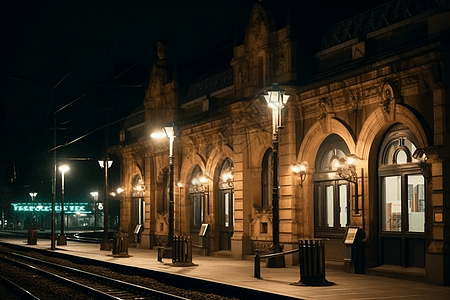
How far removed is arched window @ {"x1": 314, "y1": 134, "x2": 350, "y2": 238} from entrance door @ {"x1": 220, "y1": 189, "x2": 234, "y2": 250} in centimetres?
755

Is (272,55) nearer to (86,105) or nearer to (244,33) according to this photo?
(244,33)

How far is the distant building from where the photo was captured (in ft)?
71.5

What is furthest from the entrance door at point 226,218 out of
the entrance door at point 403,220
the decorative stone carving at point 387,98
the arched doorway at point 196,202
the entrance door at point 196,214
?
the decorative stone carving at point 387,98

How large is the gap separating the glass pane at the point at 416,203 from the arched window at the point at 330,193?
133 inches

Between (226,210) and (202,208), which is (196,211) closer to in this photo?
(202,208)

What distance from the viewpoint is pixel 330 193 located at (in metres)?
28.0

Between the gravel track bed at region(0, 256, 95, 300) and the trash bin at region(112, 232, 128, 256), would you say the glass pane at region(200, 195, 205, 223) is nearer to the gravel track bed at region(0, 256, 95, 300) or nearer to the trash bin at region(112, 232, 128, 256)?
the trash bin at region(112, 232, 128, 256)

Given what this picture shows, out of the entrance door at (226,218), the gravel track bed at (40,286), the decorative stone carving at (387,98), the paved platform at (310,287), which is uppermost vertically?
the decorative stone carving at (387,98)

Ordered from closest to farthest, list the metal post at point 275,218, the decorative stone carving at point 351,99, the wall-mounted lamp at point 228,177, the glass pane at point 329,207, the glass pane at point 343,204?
the metal post at point 275,218 → the decorative stone carving at point 351,99 → the glass pane at point 343,204 → the glass pane at point 329,207 → the wall-mounted lamp at point 228,177

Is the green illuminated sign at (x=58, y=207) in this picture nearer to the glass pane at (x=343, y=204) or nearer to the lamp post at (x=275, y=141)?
the glass pane at (x=343, y=204)

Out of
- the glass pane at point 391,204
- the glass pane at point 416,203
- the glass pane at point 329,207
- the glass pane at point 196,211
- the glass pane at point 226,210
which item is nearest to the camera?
the glass pane at point 416,203

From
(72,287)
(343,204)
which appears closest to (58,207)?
(343,204)

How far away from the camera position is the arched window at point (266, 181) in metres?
32.2

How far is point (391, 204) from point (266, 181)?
882 cm
